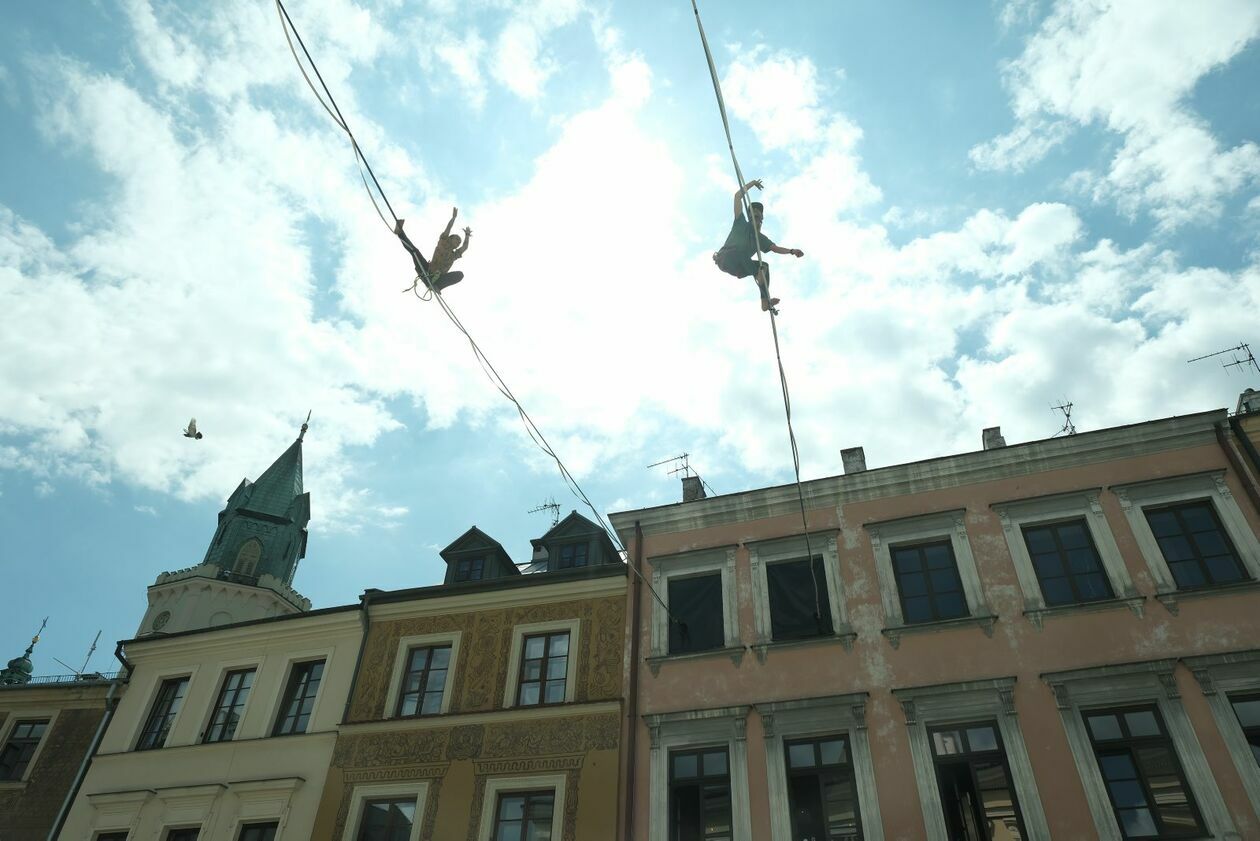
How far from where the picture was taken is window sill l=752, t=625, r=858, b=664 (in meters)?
15.3

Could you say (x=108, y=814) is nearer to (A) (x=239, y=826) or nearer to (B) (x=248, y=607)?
(A) (x=239, y=826)

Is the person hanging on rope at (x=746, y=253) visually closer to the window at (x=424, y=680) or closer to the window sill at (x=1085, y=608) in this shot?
the window sill at (x=1085, y=608)

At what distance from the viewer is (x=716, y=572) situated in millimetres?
17391

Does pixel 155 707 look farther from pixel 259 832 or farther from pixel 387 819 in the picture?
pixel 387 819

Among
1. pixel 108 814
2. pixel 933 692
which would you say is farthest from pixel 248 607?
pixel 933 692

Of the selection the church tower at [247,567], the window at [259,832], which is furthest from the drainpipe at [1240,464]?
the church tower at [247,567]

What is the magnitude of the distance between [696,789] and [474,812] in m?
4.22

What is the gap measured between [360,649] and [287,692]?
1989mm

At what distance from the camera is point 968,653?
1451 centimetres

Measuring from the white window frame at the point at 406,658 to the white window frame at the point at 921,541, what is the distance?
8.92 meters

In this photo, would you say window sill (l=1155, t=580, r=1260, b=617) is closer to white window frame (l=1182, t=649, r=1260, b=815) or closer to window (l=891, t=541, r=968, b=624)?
white window frame (l=1182, t=649, r=1260, b=815)

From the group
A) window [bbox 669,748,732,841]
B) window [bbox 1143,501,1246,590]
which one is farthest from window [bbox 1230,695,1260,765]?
window [bbox 669,748,732,841]

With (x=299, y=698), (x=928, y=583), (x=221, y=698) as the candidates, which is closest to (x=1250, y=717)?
(x=928, y=583)

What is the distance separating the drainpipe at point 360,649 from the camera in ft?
59.1
